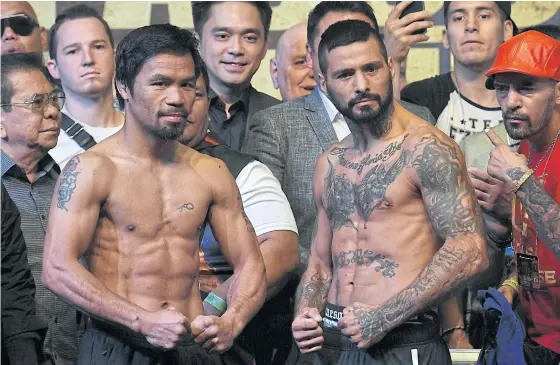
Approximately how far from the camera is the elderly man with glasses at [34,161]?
550cm

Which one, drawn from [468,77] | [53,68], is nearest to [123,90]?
[53,68]

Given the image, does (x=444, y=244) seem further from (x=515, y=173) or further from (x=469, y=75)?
(x=469, y=75)

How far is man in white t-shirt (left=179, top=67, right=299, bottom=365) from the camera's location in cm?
528

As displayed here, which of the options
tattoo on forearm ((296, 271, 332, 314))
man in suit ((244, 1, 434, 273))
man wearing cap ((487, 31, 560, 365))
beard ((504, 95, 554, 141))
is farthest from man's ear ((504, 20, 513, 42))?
tattoo on forearm ((296, 271, 332, 314))

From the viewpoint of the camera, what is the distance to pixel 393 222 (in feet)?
15.4

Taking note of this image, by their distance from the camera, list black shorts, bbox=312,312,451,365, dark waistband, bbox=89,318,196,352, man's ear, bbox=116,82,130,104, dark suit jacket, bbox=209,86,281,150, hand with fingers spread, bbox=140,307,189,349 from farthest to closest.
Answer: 1. dark suit jacket, bbox=209,86,281,150
2. man's ear, bbox=116,82,130,104
3. black shorts, bbox=312,312,451,365
4. dark waistband, bbox=89,318,196,352
5. hand with fingers spread, bbox=140,307,189,349

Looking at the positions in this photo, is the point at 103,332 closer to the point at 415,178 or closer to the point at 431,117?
the point at 415,178

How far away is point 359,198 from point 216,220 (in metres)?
0.63

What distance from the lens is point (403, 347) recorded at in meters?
4.63

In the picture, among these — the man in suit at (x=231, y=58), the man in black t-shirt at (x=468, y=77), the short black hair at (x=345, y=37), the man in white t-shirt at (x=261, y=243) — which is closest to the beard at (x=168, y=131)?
the man in white t-shirt at (x=261, y=243)

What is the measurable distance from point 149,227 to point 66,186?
38cm

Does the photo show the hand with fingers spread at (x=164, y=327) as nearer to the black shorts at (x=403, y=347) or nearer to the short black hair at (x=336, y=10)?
the black shorts at (x=403, y=347)

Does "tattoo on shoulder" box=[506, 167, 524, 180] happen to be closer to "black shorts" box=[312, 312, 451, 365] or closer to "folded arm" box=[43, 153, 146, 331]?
"black shorts" box=[312, 312, 451, 365]

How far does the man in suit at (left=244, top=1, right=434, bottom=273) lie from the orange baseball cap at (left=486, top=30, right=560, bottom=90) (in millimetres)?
920
